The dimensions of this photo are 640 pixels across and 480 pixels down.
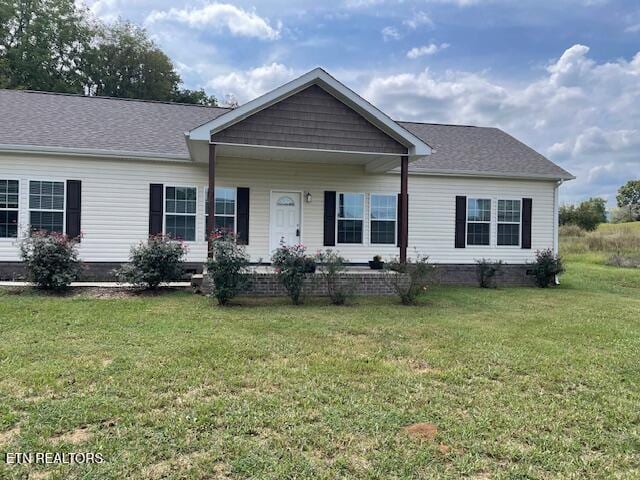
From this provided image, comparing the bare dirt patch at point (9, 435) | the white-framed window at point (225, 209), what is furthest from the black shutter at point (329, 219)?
the bare dirt patch at point (9, 435)

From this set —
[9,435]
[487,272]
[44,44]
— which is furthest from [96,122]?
[44,44]

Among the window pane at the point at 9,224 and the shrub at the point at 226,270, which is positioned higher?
the window pane at the point at 9,224

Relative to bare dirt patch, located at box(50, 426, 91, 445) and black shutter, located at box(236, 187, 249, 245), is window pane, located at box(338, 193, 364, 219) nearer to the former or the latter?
black shutter, located at box(236, 187, 249, 245)

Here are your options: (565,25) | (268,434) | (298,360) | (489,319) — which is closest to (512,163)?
(565,25)

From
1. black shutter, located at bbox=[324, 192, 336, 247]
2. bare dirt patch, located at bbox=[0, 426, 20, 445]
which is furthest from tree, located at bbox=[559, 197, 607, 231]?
bare dirt patch, located at bbox=[0, 426, 20, 445]

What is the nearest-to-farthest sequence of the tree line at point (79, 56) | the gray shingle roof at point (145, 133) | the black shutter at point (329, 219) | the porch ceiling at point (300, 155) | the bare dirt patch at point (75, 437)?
1. the bare dirt patch at point (75, 437)
2. the porch ceiling at point (300, 155)
3. the gray shingle roof at point (145, 133)
4. the black shutter at point (329, 219)
5. the tree line at point (79, 56)

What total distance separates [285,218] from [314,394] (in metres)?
8.19

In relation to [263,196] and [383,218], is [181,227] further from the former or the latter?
[383,218]

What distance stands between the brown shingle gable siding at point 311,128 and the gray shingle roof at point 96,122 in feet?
9.22

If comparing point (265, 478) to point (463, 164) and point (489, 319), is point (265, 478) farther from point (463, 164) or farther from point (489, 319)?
point (463, 164)

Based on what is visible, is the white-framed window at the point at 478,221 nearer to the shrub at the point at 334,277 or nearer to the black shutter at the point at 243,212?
the shrub at the point at 334,277

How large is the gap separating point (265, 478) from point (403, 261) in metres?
7.34

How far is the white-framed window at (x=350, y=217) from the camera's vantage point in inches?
466

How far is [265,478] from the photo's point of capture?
2.48 meters
